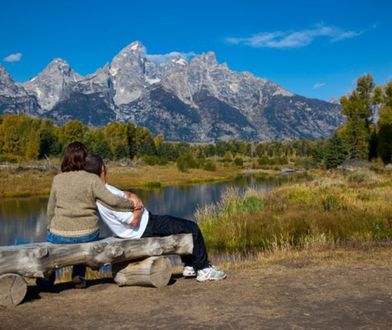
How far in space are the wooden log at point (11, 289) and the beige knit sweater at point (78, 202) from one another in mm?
813

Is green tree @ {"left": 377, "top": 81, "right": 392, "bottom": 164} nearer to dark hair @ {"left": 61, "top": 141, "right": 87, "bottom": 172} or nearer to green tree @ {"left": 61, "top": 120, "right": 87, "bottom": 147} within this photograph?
dark hair @ {"left": 61, "top": 141, "right": 87, "bottom": 172}

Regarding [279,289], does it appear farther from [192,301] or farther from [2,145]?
[2,145]

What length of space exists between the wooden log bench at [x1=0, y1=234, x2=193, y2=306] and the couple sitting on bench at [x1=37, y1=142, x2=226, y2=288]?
8.2 inches

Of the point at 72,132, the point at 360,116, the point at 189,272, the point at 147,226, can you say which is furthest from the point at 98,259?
the point at 72,132

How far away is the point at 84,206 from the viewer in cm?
616

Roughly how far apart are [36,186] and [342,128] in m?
31.6

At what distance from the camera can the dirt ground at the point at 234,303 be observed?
194 inches

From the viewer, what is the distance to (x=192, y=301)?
5.74m

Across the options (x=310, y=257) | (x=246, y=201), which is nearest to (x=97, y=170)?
(x=310, y=257)

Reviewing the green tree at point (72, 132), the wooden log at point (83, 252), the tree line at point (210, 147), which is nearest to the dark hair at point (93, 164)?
the wooden log at point (83, 252)

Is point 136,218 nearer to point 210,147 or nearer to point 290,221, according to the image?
point 290,221

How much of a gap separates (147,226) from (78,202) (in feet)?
3.21

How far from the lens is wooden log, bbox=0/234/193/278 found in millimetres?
5508

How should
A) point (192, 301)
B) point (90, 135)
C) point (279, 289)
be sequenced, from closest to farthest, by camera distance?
point (192, 301)
point (279, 289)
point (90, 135)
